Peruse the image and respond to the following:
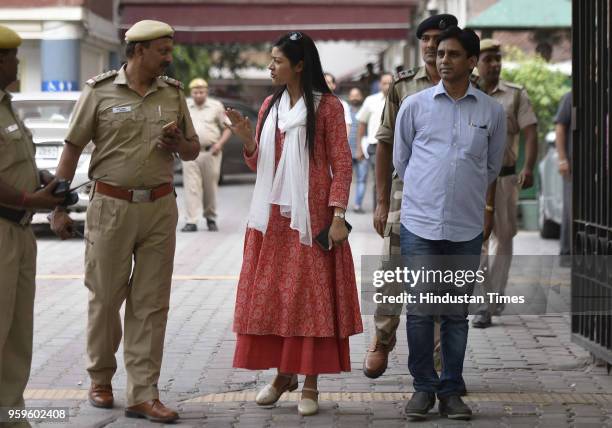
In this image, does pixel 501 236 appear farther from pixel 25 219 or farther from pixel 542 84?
pixel 542 84

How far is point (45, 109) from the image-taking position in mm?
17062

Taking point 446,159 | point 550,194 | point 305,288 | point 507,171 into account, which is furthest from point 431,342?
point 550,194

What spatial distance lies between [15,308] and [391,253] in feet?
7.72

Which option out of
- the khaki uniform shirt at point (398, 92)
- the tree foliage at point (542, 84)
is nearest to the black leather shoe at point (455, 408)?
the khaki uniform shirt at point (398, 92)

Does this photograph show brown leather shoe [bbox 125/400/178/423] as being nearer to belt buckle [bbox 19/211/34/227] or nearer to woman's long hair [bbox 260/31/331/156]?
belt buckle [bbox 19/211/34/227]

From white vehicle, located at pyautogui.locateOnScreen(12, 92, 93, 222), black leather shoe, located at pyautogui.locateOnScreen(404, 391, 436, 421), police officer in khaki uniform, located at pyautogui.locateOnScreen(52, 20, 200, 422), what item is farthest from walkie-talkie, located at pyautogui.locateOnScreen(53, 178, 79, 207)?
white vehicle, located at pyautogui.locateOnScreen(12, 92, 93, 222)

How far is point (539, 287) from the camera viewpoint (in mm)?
11555

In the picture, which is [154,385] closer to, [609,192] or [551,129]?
[609,192]

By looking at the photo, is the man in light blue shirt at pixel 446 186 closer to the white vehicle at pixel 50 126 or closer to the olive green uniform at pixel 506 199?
the olive green uniform at pixel 506 199

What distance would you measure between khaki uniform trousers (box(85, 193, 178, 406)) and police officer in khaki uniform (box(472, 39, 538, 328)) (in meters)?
3.23

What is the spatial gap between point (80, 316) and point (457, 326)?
421 cm

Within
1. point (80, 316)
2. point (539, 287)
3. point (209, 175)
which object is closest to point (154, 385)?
point (80, 316)

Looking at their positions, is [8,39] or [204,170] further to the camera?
[204,170]

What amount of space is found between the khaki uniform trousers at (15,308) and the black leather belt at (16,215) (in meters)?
0.02
